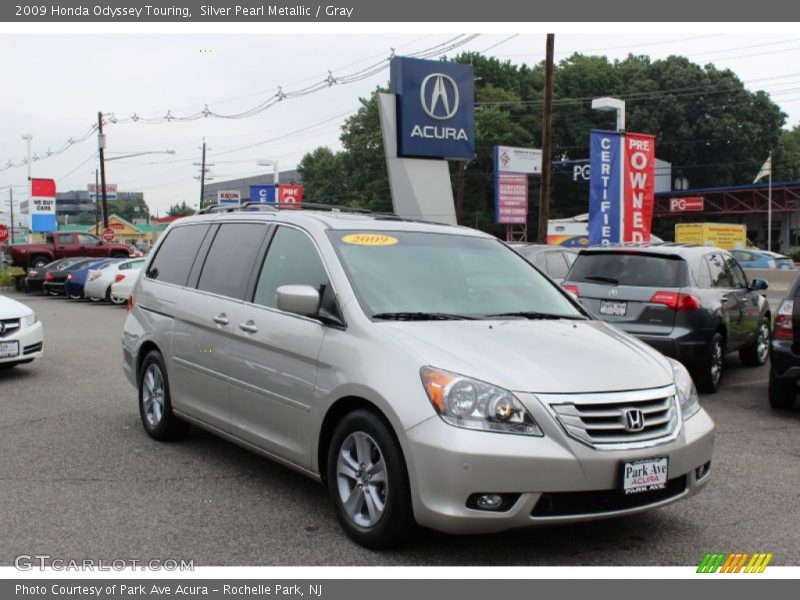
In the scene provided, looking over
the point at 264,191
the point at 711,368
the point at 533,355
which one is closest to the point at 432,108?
the point at 711,368

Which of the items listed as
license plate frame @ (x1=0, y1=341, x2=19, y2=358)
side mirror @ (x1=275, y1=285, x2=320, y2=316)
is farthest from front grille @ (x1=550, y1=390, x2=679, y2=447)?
license plate frame @ (x1=0, y1=341, x2=19, y2=358)

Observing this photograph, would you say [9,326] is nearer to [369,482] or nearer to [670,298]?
[369,482]

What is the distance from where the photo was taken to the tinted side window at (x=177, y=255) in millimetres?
6574

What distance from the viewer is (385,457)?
4078 millimetres

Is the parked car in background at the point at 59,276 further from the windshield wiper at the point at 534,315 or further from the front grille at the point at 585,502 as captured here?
the front grille at the point at 585,502

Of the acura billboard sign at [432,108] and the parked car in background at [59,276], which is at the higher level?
the acura billboard sign at [432,108]

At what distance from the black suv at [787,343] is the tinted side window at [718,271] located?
5.01 ft

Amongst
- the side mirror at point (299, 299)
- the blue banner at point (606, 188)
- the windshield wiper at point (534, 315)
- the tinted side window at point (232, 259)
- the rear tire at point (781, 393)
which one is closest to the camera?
the side mirror at point (299, 299)

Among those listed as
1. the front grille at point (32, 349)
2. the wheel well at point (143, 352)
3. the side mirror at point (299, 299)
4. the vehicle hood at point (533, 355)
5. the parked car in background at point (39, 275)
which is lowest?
the parked car in background at point (39, 275)

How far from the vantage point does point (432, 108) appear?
16.5 metres

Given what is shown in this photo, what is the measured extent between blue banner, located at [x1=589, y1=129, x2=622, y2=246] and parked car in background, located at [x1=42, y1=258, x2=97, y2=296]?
60.2 ft

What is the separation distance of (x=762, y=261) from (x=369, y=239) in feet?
105

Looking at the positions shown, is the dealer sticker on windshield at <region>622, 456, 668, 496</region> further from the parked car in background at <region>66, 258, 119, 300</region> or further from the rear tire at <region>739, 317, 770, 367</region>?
the parked car in background at <region>66, 258, 119, 300</region>

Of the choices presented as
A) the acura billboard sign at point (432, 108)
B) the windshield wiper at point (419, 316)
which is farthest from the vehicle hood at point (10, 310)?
the acura billboard sign at point (432, 108)
